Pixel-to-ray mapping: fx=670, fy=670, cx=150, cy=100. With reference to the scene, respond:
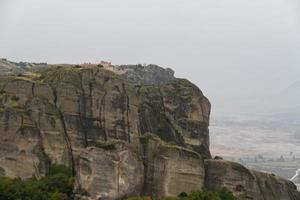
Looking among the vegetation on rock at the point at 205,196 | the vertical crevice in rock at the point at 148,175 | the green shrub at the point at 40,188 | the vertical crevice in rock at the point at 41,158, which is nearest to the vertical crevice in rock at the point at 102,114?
the vertical crevice in rock at the point at 148,175

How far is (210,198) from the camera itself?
39531 mm

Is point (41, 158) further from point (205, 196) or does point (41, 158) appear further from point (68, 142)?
point (205, 196)

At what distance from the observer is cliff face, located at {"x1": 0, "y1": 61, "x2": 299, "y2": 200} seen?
127ft

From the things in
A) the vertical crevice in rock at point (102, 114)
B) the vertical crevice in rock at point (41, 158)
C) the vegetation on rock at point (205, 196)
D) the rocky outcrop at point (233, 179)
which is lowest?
the vegetation on rock at point (205, 196)

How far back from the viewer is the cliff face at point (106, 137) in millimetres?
38812

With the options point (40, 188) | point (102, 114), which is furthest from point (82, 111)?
point (40, 188)

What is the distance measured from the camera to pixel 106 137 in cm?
4316

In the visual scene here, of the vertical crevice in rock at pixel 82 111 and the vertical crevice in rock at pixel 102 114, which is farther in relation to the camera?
the vertical crevice in rock at pixel 102 114

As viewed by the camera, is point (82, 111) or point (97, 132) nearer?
point (97, 132)

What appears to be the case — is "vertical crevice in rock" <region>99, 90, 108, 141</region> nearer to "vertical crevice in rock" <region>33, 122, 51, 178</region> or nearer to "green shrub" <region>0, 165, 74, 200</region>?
"vertical crevice in rock" <region>33, 122, 51, 178</region>

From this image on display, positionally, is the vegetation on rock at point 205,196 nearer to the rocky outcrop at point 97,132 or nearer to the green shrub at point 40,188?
the rocky outcrop at point 97,132

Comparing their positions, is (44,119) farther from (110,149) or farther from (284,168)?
(284,168)

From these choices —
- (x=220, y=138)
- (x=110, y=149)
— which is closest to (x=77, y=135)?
(x=110, y=149)

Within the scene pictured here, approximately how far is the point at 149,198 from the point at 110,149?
11.8 feet
